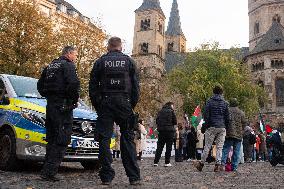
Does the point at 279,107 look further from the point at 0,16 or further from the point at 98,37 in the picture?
the point at 0,16

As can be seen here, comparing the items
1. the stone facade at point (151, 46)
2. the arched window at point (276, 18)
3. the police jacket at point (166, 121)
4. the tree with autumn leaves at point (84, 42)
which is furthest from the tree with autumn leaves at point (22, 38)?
the arched window at point (276, 18)

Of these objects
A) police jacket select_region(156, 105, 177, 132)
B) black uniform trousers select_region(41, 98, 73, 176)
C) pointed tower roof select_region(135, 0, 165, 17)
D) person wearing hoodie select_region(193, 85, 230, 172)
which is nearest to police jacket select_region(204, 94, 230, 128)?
person wearing hoodie select_region(193, 85, 230, 172)

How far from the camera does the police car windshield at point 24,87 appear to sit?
8.53 metres

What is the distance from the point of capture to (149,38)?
77.8 meters

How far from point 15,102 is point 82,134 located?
150cm

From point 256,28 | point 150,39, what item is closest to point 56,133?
point 256,28

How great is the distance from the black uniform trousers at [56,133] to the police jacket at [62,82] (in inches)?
5.5

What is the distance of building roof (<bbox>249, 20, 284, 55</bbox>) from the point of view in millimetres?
60531

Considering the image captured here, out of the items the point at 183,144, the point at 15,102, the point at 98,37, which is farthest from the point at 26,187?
the point at 98,37

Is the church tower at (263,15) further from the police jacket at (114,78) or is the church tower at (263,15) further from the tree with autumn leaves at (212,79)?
the police jacket at (114,78)

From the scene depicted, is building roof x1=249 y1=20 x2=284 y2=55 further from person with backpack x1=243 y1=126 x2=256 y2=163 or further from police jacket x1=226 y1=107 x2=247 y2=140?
police jacket x1=226 y1=107 x2=247 y2=140

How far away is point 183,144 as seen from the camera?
2027cm

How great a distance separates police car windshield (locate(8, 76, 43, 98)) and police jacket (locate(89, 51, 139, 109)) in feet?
9.26

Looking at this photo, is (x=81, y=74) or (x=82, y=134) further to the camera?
(x=81, y=74)
